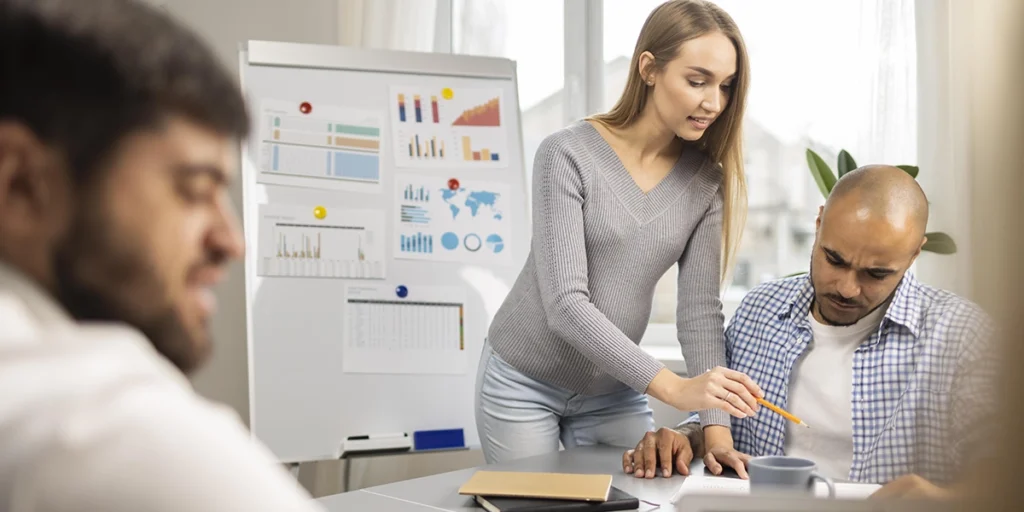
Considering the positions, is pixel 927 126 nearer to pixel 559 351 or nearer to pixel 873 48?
pixel 873 48

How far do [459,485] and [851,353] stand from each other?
0.80 metres

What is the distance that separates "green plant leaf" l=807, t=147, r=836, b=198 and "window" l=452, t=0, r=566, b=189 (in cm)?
94

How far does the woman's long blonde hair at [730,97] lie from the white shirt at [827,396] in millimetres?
289

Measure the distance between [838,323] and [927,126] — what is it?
115 centimetres

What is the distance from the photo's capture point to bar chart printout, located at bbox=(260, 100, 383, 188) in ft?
7.91

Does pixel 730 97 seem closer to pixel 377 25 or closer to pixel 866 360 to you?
pixel 866 360

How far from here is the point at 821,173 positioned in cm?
254

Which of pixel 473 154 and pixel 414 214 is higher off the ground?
pixel 473 154

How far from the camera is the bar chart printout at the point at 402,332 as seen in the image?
2.41 meters

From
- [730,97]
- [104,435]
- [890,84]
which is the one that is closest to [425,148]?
[730,97]

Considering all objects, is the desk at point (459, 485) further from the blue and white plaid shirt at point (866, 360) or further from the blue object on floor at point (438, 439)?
the blue object on floor at point (438, 439)

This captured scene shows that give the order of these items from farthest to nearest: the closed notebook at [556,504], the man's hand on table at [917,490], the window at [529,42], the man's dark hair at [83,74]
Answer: the window at [529,42] → the closed notebook at [556,504] → the man's dark hair at [83,74] → the man's hand on table at [917,490]

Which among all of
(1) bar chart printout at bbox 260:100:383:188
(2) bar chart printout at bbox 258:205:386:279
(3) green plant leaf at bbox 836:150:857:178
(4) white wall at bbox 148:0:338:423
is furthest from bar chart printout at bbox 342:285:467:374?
(3) green plant leaf at bbox 836:150:857:178

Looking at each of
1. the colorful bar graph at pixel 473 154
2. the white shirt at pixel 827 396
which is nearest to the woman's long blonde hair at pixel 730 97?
the white shirt at pixel 827 396
